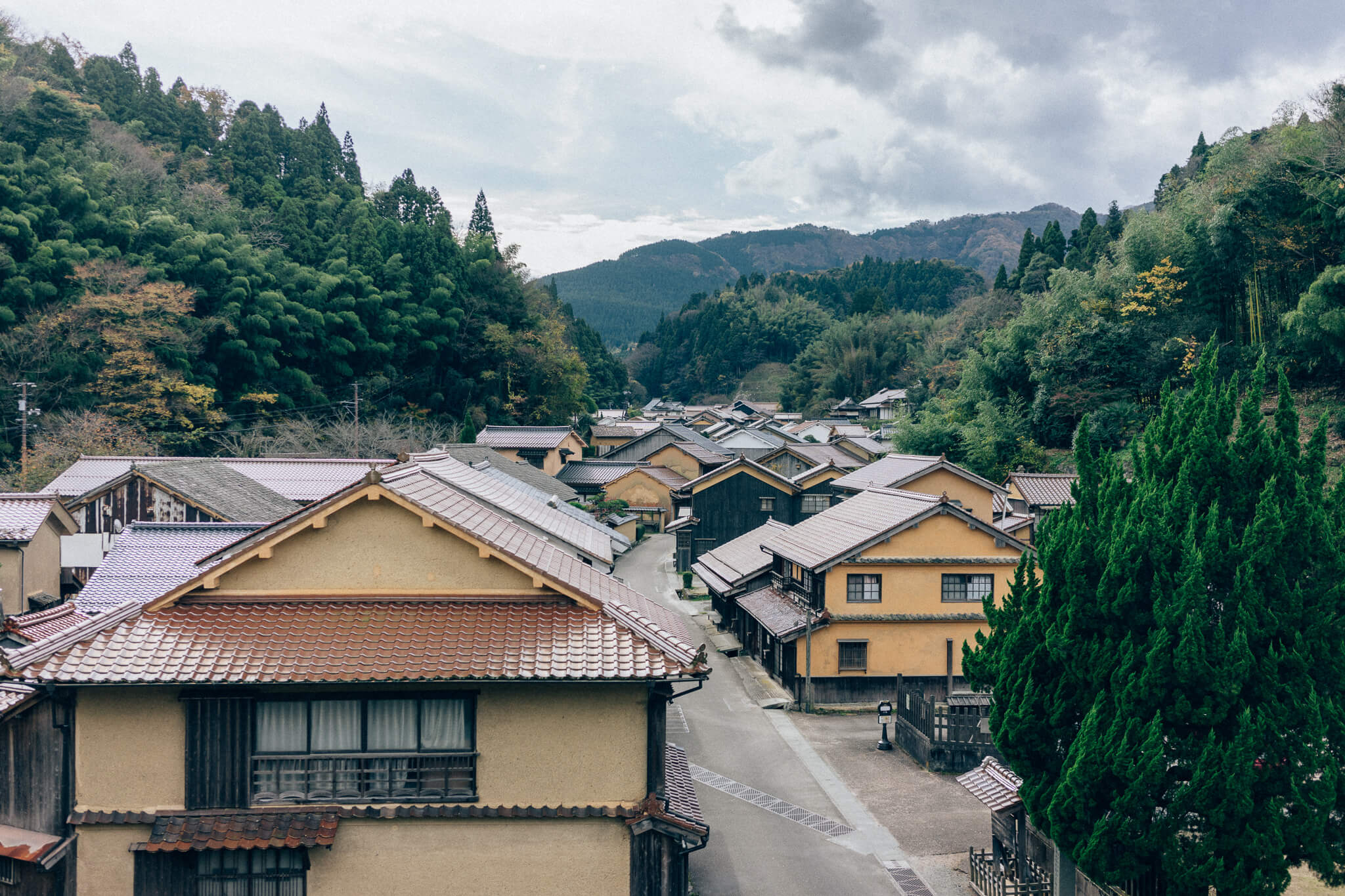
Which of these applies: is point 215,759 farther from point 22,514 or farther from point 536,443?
point 536,443

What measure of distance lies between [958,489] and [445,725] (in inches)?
1088

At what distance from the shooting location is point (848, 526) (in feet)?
84.9

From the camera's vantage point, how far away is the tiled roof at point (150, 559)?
54.5 ft

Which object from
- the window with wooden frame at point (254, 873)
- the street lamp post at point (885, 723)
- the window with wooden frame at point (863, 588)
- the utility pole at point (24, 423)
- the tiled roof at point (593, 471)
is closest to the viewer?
the window with wooden frame at point (254, 873)

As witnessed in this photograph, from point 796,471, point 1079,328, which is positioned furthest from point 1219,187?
point 796,471

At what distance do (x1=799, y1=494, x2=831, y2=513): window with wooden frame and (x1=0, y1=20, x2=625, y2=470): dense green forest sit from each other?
3181 centimetres

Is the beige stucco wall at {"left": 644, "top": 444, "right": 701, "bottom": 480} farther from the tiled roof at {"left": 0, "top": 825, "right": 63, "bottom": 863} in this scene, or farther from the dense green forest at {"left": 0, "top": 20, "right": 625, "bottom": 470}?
the tiled roof at {"left": 0, "top": 825, "right": 63, "bottom": 863}

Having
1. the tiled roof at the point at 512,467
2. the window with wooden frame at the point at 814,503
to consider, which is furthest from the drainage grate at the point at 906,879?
the window with wooden frame at the point at 814,503

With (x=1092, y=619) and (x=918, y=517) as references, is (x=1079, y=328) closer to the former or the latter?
(x=918, y=517)

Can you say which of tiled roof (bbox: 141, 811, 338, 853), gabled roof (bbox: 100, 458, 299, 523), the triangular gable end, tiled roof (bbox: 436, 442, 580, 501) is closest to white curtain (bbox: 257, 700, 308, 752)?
tiled roof (bbox: 141, 811, 338, 853)

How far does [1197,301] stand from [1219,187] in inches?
211

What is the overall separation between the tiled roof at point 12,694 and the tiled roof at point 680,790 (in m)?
7.17

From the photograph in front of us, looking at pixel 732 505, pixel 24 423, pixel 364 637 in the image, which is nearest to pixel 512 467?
pixel 732 505

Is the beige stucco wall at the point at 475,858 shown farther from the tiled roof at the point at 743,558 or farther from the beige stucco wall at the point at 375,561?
the tiled roof at the point at 743,558
